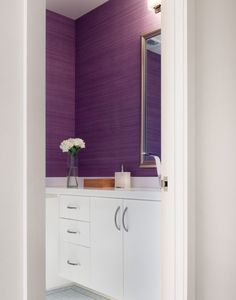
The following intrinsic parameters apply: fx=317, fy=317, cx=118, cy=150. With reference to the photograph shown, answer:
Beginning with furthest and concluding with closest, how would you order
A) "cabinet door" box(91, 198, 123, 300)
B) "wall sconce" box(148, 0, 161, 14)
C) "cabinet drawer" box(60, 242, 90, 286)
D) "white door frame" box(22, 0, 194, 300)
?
1. "wall sconce" box(148, 0, 161, 14)
2. "cabinet drawer" box(60, 242, 90, 286)
3. "cabinet door" box(91, 198, 123, 300)
4. "white door frame" box(22, 0, 194, 300)

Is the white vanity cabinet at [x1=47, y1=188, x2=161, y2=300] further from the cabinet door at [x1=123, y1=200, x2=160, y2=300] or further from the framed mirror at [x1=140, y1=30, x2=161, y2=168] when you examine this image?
the framed mirror at [x1=140, y1=30, x2=161, y2=168]

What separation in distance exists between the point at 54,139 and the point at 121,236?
1.34m

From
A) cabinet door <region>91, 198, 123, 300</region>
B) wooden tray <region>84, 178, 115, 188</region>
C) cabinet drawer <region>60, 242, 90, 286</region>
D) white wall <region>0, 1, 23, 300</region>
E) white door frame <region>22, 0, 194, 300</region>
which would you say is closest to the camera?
white wall <region>0, 1, 23, 300</region>

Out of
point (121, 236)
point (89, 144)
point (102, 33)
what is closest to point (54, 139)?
point (89, 144)

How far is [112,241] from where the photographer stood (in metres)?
1.95

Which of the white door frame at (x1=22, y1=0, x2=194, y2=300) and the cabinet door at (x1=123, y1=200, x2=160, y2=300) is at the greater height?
the white door frame at (x1=22, y1=0, x2=194, y2=300)

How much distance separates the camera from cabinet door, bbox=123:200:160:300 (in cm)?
170

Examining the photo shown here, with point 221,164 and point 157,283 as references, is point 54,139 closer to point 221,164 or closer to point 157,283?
point 157,283

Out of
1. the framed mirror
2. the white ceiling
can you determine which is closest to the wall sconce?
the framed mirror

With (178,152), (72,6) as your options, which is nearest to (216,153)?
(178,152)

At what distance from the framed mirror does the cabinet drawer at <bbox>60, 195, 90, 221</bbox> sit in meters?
0.55

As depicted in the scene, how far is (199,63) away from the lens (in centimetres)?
130

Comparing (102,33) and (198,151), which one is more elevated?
(102,33)

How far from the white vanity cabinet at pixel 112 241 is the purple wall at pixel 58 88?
0.61 metres
